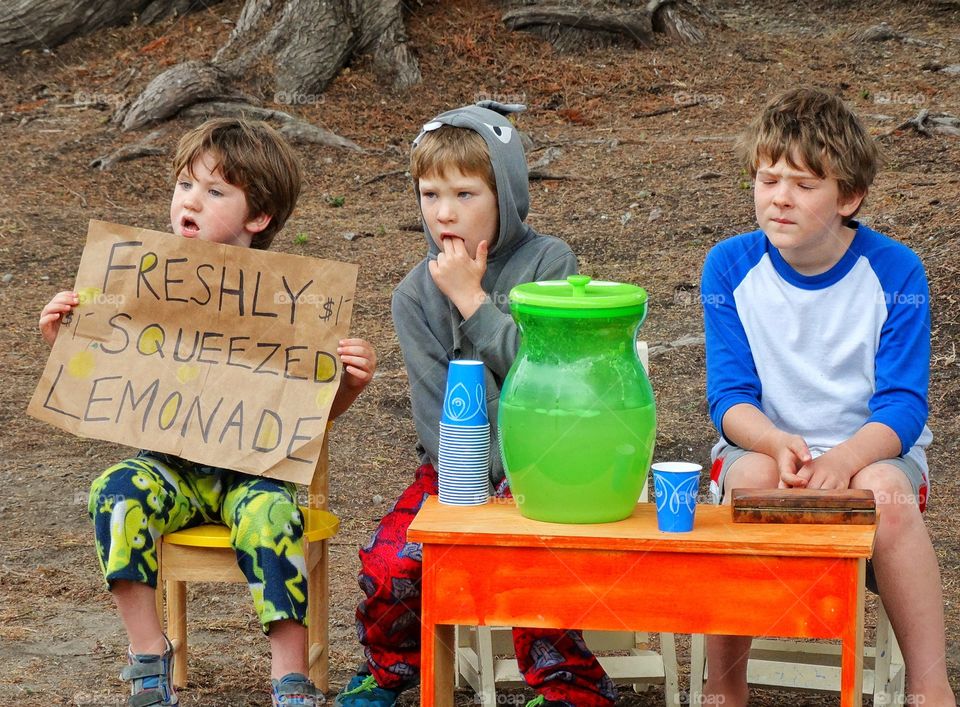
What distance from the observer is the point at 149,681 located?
3088mm

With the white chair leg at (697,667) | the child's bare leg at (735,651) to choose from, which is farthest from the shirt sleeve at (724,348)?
the white chair leg at (697,667)

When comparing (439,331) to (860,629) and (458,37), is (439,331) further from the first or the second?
(458,37)

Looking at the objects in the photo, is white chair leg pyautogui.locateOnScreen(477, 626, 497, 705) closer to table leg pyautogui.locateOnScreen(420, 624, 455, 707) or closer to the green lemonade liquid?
table leg pyautogui.locateOnScreen(420, 624, 455, 707)

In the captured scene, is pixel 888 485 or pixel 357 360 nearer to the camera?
pixel 888 485

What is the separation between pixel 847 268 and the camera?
10.8 feet

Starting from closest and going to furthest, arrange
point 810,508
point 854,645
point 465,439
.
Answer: point 854,645, point 810,508, point 465,439

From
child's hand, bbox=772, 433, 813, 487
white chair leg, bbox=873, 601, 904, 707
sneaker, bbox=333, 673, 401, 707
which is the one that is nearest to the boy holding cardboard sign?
sneaker, bbox=333, 673, 401, 707

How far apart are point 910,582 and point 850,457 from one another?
0.32m

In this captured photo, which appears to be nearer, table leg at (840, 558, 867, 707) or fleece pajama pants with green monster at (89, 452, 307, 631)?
table leg at (840, 558, 867, 707)

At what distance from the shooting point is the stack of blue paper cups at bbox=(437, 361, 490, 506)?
9.14 feet

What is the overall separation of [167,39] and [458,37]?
2.72 meters

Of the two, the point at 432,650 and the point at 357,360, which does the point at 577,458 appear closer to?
the point at 432,650

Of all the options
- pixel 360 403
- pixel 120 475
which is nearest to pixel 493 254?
pixel 120 475

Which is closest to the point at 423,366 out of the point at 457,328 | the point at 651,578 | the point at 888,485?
the point at 457,328
